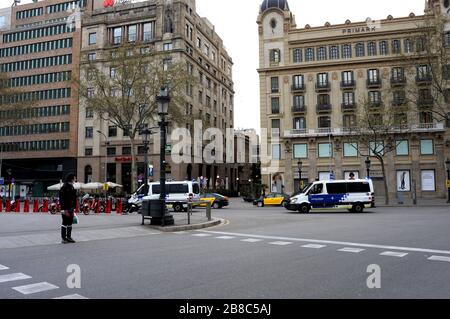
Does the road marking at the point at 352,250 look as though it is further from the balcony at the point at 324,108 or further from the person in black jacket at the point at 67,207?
the balcony at the point at 324,108

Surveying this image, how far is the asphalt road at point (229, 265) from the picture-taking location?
5.59 m

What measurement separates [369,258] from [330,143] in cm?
4363

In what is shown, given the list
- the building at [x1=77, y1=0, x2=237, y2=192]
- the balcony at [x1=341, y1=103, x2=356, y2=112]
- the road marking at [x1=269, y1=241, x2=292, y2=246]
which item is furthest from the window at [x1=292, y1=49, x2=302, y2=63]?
the road marking at [x1=269, y1=241, x2=292, y2=246]

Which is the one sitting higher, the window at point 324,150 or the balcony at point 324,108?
the balcony at point 324,108

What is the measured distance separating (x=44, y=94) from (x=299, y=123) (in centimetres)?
4311

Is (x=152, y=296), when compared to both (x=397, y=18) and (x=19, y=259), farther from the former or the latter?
(x=397, y=18)

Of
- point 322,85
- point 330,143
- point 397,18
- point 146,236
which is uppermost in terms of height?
point 397,18

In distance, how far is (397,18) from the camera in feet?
163

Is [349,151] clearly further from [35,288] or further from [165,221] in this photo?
[35,288]

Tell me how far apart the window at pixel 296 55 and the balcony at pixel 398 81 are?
41.1 feet

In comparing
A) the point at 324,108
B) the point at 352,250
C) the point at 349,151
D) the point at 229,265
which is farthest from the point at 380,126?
the point at 229,265

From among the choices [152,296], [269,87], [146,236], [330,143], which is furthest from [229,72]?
[152,296]

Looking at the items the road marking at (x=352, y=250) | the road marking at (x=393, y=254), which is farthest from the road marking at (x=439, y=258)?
the road marking at (x=352, y=250)
